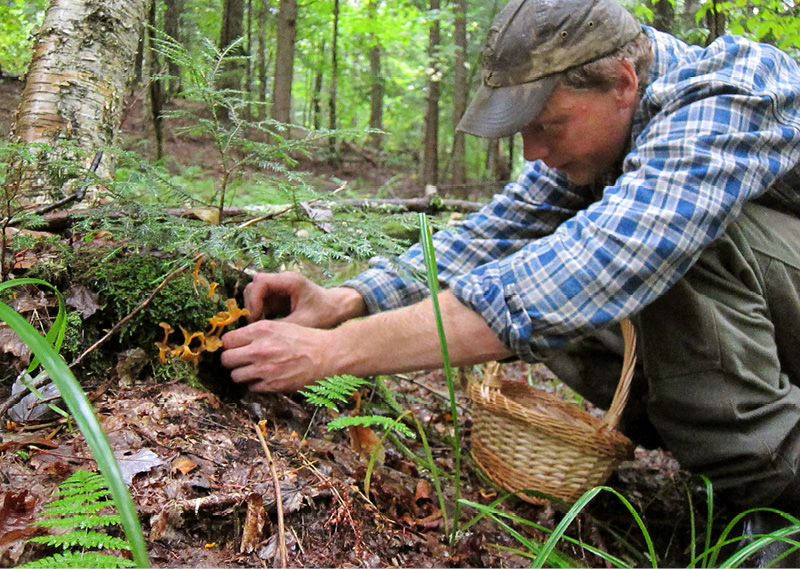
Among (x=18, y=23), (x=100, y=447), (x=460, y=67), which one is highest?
(x=460, y=67)

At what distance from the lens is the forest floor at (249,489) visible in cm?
122

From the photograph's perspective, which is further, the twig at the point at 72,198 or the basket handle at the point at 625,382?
the basket handle at the point at 625,382

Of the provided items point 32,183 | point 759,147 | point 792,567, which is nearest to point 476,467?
point 792,567

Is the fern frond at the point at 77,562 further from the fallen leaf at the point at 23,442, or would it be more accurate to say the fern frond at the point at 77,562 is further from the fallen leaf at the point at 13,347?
the fallen leaf at the point at 13,347

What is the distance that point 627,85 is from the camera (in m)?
2.25

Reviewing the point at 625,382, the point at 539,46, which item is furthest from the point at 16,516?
the point at 539,46

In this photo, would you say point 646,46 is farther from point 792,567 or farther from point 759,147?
point 792,567

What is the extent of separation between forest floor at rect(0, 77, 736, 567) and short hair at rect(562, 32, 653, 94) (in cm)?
166

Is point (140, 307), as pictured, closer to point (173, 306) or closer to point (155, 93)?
point (173, 306)

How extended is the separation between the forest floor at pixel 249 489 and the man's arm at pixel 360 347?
17 cm

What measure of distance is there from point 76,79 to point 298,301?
1.39 meters

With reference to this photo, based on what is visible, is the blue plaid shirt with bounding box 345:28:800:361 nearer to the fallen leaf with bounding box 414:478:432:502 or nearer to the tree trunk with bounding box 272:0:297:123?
the fallen leaf with bounding box 414:478:432:502

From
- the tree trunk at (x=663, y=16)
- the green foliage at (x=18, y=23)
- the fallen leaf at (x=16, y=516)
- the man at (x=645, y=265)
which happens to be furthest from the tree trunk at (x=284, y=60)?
the fallen leaf at (x=16, y=516)

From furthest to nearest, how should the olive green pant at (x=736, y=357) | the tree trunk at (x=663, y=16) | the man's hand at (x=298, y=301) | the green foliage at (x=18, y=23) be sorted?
the tree trunk at (x=663, y=16) < the green foliage at (x=18, y=23) < the man's hand at (x=298, y=301) < the olive green pant at (x=736, y=357)
